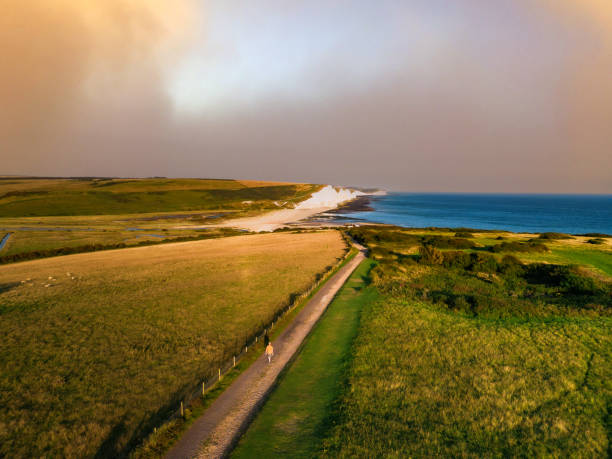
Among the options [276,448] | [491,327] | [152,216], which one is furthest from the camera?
[152,216]

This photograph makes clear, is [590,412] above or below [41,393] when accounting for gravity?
above

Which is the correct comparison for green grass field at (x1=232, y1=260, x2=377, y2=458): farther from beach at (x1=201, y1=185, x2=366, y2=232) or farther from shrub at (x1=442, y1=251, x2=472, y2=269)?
beach at (x1=201, y1=185, x2=366, y2=232)

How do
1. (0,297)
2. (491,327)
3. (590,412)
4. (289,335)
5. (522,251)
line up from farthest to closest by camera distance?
(522,251) < (0,297) < (491,327) < (289,335) < (590,412)

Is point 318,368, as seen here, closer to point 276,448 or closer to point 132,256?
point 276,448

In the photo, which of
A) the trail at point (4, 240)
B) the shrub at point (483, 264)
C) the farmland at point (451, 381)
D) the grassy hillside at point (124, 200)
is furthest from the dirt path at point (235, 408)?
the grassy hillside at point (124, 200)

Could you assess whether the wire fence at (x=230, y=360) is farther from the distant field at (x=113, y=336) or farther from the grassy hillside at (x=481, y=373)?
the grassy hillside at (x=481, y=373)

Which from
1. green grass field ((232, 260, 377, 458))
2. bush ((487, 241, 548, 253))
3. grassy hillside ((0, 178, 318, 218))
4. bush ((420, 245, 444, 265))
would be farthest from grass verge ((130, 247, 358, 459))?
grassy hillside ((0, 178, 318, 218))

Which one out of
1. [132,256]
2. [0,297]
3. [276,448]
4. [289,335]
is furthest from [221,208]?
[276,448]
